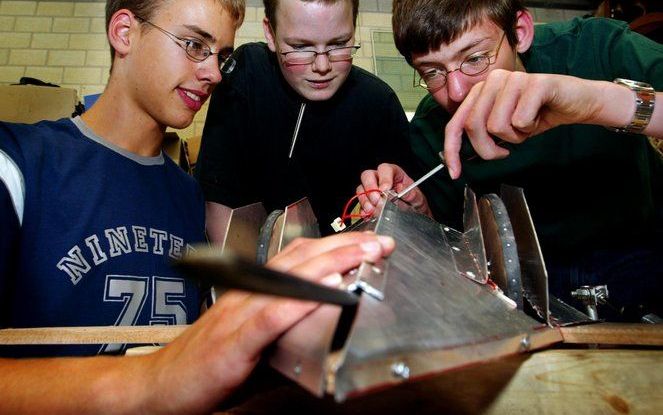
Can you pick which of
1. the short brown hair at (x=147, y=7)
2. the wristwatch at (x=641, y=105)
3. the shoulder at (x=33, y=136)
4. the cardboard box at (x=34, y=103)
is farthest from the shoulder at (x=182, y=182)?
the cardboard box at (x=34, y=103)

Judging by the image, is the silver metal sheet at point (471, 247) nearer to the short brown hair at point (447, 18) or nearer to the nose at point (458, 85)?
the nose at point (458, 85)

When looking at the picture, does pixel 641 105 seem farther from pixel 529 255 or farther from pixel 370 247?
pixel 370 247

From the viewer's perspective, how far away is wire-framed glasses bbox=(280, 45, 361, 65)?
5.15ft

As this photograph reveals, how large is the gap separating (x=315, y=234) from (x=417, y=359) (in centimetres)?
77

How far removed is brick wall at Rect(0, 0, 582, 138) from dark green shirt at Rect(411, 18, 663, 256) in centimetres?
228

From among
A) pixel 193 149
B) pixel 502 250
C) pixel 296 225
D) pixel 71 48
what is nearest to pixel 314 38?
pixel 296 225

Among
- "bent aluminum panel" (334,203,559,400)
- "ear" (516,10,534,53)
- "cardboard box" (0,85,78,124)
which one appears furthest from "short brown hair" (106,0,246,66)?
"cardboard box" (0,85,78,124)

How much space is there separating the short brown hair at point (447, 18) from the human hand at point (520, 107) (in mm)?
506

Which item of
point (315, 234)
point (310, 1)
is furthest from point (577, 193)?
point (310, 1)

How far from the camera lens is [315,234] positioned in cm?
114

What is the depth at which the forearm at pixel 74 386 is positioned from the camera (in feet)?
1.79

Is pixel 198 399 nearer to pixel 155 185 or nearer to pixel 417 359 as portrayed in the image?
pixel 417 359

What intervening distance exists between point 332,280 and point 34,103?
285cm

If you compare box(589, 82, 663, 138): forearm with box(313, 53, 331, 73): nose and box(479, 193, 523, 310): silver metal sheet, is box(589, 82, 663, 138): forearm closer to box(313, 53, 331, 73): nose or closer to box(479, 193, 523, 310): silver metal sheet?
box(479, 193, 523, 310): silver metal sheet
